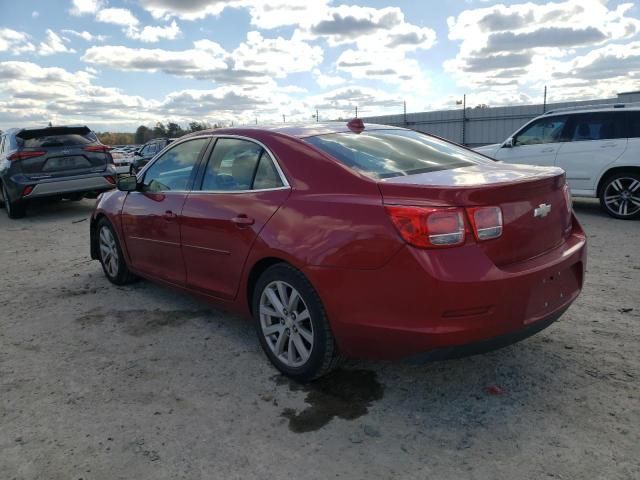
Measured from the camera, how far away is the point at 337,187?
3.08 meters

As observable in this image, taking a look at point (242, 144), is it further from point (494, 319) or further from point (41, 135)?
point (41, 135)

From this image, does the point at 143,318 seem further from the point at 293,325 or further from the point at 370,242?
the point at 370,242

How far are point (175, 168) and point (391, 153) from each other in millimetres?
1983

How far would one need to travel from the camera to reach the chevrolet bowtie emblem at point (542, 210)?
299 centimetres

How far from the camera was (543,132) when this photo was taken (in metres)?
9.33

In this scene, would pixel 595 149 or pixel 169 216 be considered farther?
pixel 595 149

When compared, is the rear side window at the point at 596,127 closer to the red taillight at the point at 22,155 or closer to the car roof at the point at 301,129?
the car roof at the point at 301,129

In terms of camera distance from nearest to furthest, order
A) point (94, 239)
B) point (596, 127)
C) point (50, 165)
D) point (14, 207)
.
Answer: point (94, 239), point (596, 127), point (50, 165), point (14, 207)

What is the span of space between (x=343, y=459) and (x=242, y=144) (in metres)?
2.25

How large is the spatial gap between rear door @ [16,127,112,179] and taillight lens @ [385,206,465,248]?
9.58 meters

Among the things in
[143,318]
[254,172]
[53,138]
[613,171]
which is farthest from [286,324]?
[53,138]

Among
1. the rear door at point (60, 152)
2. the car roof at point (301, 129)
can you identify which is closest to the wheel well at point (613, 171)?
the car roof at point (301, 129)

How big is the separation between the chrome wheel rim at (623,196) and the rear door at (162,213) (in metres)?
6.82

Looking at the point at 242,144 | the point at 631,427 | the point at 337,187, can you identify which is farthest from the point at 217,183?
the point at 631,427
